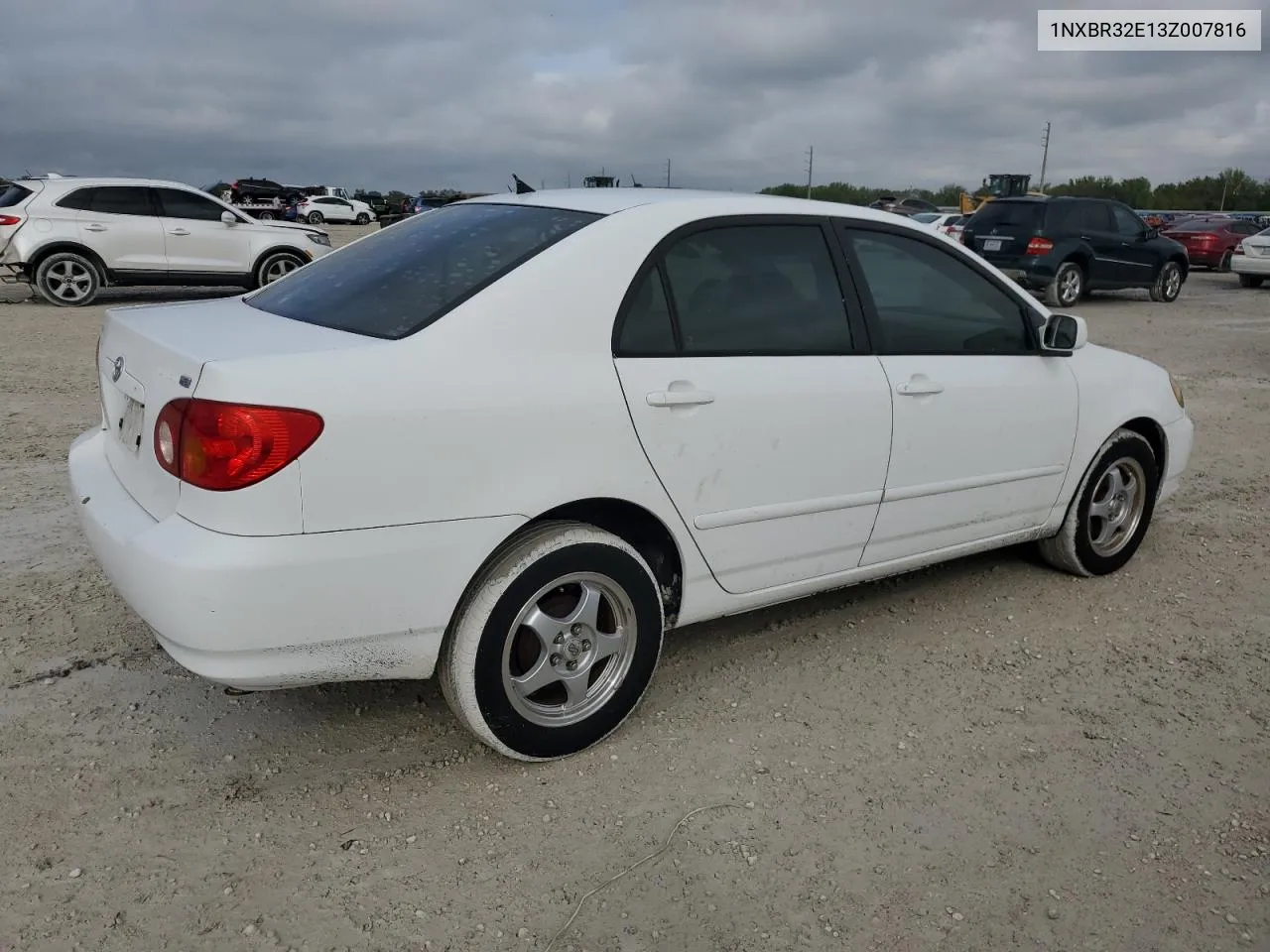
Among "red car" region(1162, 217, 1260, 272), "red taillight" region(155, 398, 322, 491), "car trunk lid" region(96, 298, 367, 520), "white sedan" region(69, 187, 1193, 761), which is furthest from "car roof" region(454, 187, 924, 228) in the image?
"red car" region(1162, 217, 1260, 272)

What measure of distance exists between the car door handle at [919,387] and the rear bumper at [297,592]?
4.99 ft

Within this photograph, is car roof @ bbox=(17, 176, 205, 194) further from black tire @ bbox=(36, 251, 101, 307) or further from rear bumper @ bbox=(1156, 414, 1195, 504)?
rear bumper @ bbox=(1156, 414, 1195, 504)

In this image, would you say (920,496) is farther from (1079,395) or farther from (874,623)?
(1079,395)

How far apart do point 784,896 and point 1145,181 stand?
85.7 metres

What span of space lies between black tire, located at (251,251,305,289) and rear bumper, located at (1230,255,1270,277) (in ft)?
57.1

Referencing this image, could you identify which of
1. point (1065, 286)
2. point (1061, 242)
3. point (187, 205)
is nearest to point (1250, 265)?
point (1065, 286)

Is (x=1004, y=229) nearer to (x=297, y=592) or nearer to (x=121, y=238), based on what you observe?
(x=121, y=238)

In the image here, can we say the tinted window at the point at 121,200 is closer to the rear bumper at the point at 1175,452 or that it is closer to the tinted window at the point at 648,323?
the tinted window at the point at 648,323

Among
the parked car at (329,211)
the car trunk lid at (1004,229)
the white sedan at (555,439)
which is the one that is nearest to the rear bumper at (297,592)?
the white sedan at (555,439)

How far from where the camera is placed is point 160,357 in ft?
8.86

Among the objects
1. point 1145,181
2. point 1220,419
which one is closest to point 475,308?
point 1220,419

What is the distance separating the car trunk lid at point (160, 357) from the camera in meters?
2.57

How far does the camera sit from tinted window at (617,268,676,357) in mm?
2951

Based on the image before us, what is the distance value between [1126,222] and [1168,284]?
1900 millimetres
